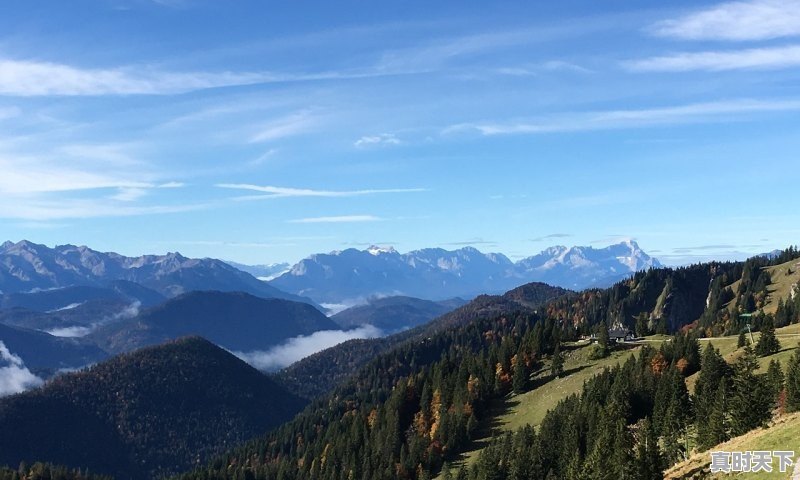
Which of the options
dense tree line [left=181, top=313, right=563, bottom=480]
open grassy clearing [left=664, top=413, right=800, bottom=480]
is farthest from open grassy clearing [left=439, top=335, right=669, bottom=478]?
open grassy clearing [left=664, top=413, right=800, bottom=480]

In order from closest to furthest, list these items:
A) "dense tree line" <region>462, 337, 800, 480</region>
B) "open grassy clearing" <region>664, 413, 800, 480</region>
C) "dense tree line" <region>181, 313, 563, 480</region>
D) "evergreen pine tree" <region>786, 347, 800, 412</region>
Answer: "open grassy clearing" <region>664, 413, 800, 480</region> < "dense tree line" <region>462, 337, 800, 480</region> < "evergreen pine tree" <region>786, 347, 800, 412</region> < "dense tree line" <region>181, 313, 563, 480</region>

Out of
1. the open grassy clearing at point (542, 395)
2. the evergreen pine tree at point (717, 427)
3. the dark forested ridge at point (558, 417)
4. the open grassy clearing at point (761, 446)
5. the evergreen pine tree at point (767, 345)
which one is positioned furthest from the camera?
the open grassy clearing at point (542, 395)

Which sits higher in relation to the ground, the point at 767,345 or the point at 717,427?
the point at 767,345

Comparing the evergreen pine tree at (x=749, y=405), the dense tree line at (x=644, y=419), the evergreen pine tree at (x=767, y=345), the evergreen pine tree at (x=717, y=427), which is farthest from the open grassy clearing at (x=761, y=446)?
the evergreen pine tree at (x=767, y=345)

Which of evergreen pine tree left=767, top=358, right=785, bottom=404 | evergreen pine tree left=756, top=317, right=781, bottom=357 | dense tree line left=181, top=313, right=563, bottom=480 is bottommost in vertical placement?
dense tree line left=181, top=313, right=563, bottom=480

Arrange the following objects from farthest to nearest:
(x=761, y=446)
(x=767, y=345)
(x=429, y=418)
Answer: (x=429, y=418) → (x=767, y=345) → (x=761, y=446)

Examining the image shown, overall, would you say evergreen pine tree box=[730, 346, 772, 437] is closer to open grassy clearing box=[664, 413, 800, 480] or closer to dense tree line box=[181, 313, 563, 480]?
open grassy clearing box=[664, 413, 800, 480]

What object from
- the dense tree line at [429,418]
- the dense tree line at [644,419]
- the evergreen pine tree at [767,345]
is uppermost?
the evergreen pine tree at [767,345]

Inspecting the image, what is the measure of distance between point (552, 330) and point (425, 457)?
5817 centimetres

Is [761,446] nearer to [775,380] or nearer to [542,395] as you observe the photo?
[775,380]

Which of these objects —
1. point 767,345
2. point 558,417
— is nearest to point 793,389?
point 767,345

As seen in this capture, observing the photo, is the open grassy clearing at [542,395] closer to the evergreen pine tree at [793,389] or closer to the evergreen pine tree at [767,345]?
the evergreen pine tree at [767,345]

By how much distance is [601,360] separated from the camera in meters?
150

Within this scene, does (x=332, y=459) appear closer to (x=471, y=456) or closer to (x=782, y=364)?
(x=471, y=456)
